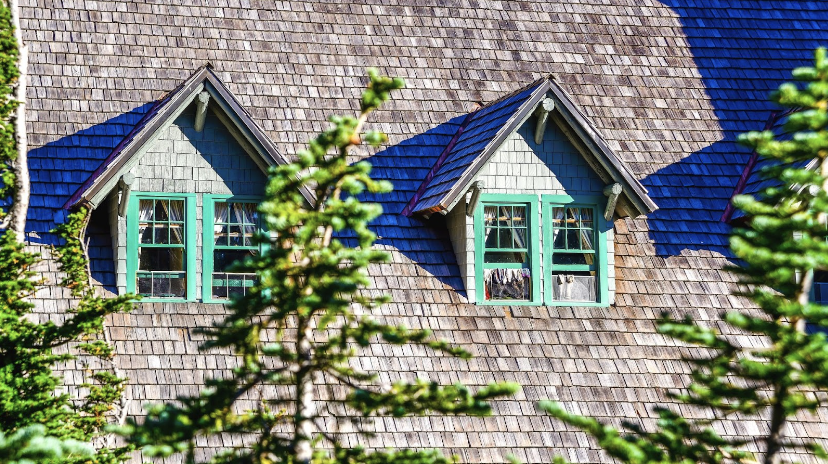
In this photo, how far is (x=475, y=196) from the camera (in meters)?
11.9

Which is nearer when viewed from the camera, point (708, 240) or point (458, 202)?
point (458, 202)

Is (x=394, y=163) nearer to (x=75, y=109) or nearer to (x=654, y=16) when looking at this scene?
Answer: (x=75, y=109)

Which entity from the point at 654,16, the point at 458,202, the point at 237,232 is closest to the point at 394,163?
the point at 458,202

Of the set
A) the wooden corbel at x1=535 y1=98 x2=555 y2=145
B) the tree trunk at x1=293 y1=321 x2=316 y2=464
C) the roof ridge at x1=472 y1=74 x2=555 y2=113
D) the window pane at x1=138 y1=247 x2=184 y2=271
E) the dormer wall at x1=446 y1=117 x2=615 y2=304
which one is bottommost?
the tree trunk at x1=293 y1=321 x2=316 y2=464

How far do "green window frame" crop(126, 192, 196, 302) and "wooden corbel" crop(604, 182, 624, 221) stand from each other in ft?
14.5

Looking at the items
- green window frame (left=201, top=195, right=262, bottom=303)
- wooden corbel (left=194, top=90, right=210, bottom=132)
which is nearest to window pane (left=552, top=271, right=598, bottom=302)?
green window frame (left=201, top=195, right=262, bottom=303)

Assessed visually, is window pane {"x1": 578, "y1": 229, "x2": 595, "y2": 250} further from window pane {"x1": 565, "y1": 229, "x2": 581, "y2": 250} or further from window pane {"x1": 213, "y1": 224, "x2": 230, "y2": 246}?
window pane {"x1": 213, "y1": 224, "x2": 230, "y2": 246}

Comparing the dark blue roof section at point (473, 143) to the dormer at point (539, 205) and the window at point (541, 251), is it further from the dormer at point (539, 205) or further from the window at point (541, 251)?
the window at point (541, 251)

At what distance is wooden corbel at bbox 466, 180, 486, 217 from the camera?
11844 millimetres

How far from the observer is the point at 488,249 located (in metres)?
12.0

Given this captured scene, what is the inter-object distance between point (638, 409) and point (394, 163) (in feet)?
12.7

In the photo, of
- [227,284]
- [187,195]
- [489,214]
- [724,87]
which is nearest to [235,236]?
[227,284]

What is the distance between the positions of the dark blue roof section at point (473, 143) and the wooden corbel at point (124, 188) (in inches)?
121

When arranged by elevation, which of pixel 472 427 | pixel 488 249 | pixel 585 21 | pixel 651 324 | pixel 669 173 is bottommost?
pixel 472 427
